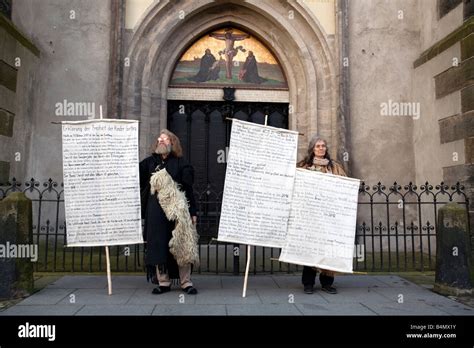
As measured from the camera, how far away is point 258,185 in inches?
211

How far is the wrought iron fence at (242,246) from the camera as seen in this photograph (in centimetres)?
685

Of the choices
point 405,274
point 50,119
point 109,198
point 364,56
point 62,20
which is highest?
point 62,20

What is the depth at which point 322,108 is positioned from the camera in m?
10.4

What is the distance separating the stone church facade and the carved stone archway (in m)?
0.03

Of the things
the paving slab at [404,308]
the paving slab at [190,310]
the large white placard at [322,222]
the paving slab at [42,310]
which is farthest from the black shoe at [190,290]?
the paving slab at [404,308]

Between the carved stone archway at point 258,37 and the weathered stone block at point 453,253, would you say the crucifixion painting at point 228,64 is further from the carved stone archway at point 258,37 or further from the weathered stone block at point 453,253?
the weathered stone block at point 453,253

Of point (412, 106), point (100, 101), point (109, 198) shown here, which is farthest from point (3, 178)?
point (412, 106)

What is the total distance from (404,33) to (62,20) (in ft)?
28.3

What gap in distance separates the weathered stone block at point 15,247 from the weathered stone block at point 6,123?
143 inches

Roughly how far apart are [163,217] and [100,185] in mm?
999

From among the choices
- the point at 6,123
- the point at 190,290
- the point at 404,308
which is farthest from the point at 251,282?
the point at 6,123

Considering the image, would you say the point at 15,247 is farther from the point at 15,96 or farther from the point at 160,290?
the point at 15,96
